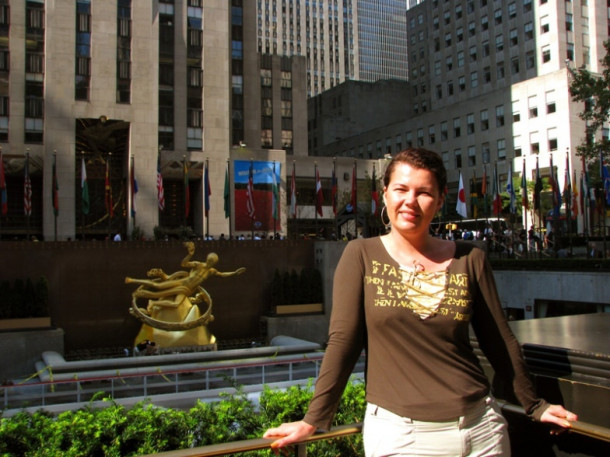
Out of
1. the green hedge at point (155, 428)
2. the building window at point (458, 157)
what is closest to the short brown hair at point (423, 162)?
the green hedge at point (155, 428)

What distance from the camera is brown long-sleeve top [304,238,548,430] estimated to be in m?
2.72

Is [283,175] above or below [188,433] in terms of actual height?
above

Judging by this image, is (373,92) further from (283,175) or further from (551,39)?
(283,175)

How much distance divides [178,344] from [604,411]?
19.3 m

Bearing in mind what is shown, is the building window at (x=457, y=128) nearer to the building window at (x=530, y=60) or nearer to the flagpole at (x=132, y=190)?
the building window at (x=530, y=60)

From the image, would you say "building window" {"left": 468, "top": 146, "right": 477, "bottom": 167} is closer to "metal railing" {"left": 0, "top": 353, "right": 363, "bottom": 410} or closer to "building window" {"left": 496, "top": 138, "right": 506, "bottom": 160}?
"building window" {"left": 496, "top": 138, "right": 506, "bottom": 160}

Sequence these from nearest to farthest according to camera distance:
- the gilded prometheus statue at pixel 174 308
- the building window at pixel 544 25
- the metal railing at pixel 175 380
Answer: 1. the metal railing at pixel 175 380
2. the gilded prometheus statue at pixel 174 308
3. the building window at pixel 544 25

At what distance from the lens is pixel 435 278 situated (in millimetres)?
2846

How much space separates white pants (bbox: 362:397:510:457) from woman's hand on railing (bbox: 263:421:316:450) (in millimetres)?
277

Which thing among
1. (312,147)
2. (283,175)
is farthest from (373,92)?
(283,175)

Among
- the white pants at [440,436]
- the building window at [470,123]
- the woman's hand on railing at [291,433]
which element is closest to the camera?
the white pants at [440,436]

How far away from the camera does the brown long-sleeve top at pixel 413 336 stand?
8.91 feet

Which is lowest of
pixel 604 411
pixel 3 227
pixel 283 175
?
pixel 604 411

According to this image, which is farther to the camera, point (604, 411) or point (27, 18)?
point (27, 18)
